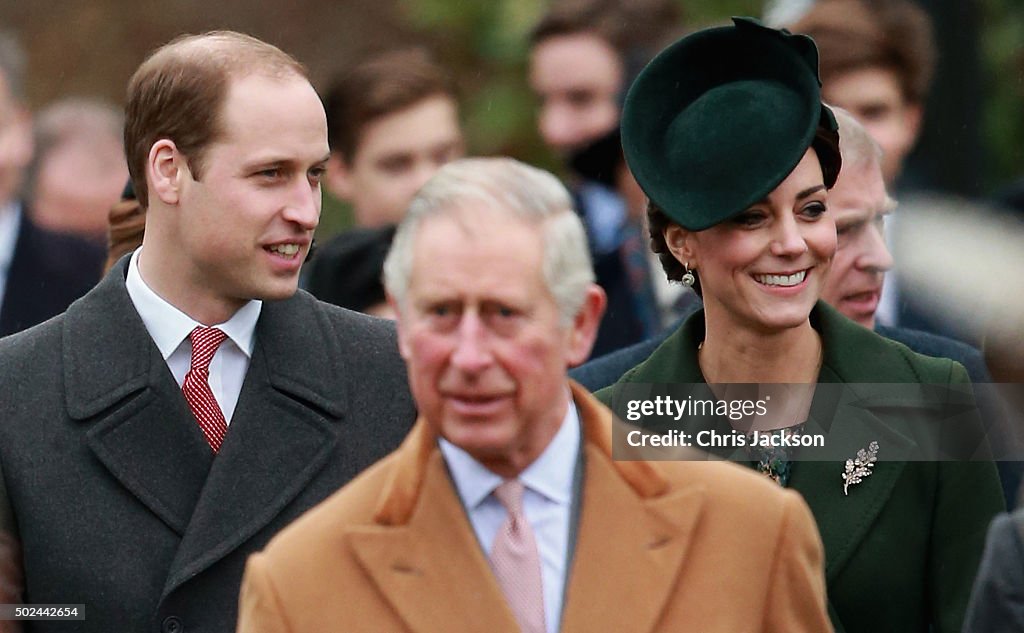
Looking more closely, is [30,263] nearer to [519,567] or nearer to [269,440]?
[269,440]

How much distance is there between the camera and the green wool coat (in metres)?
4.18

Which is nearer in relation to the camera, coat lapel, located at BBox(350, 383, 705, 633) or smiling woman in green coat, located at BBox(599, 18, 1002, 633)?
coat lapel, located at BBox(350, 383, 705, 633)

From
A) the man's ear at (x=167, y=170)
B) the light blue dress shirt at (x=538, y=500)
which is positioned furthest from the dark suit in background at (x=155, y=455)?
the light blue dress shirt at (x=538, y=500)

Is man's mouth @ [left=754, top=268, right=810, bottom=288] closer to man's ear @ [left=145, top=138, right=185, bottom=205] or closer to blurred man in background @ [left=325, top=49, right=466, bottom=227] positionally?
man's ear @ [left=145, top=138, right=185, bottom=205]

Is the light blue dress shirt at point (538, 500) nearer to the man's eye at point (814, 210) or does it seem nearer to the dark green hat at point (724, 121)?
the dark green hat at point (724, 121)

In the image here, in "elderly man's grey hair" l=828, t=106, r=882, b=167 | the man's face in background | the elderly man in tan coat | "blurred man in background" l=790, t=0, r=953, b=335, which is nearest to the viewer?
the elderly man in tan coat

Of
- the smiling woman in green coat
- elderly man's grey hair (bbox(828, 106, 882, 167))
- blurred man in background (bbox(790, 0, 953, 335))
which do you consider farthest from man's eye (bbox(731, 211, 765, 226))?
blurred man in background (bbox(790, 0, 953, 335))

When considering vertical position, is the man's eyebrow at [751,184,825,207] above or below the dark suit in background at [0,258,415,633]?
above

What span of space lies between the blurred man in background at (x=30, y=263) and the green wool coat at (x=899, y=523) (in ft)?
10.6

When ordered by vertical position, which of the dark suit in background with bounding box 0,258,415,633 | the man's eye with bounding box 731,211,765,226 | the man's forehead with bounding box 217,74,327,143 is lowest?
the dark suit in background with bounding box 0,258,415,633

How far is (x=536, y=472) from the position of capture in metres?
3.39

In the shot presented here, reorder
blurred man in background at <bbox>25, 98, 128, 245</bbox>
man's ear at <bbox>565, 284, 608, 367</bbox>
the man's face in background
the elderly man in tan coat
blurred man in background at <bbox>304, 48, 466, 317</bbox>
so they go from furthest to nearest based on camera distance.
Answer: blurred man in background at <bbox>25, 98, 128, 245</bbox> < the man's face in background < blurred man in background at <bbox>304, 48, 466, 317</bbox> < man's ear at <bbox>565, 284, 608, 367</bbox> < the elderly man in tan coat

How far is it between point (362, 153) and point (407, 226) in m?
3.37

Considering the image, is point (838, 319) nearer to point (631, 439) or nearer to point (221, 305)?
point (631, 439)
